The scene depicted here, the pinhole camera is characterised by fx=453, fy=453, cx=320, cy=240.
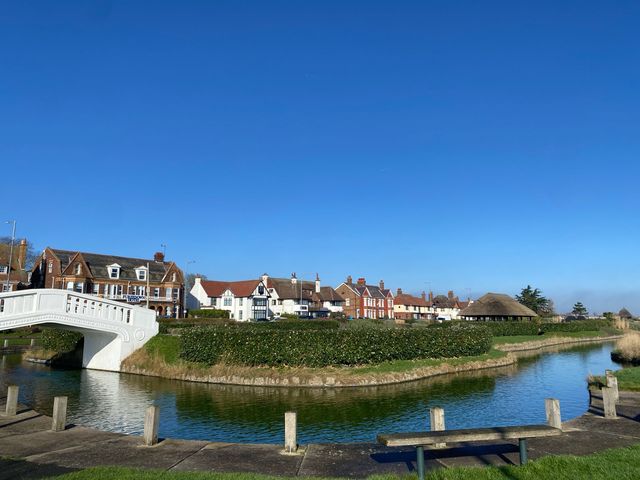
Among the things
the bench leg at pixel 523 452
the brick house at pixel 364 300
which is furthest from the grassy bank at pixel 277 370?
the brick house at pixel 364 300

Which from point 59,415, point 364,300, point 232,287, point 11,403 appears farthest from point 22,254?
point 59,415

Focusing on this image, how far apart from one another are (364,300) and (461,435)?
9950 cm

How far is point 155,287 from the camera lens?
248 ft

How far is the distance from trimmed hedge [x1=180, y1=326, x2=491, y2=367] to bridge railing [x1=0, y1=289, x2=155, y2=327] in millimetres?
5238

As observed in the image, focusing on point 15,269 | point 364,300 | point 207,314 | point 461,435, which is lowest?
point 461,435

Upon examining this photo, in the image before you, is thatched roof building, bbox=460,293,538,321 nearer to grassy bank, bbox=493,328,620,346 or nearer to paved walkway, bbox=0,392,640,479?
grassy bank, bbox=493,328,620,346

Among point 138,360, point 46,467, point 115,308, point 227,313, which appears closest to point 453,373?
point 138,360

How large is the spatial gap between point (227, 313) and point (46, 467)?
6391 centimetres

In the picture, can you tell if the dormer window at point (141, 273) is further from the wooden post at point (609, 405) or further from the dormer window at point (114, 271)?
the wooden post at point (609, 405)

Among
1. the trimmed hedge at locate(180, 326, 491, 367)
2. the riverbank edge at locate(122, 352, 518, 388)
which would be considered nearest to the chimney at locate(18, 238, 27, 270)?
the riverbank edge at locate(122, 352, 518, 388)

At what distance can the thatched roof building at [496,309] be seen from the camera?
70.7 m

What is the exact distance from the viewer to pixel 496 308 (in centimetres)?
7106

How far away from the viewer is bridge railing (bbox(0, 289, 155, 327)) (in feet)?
88.0

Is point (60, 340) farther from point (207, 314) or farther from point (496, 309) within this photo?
point (496, 309)
